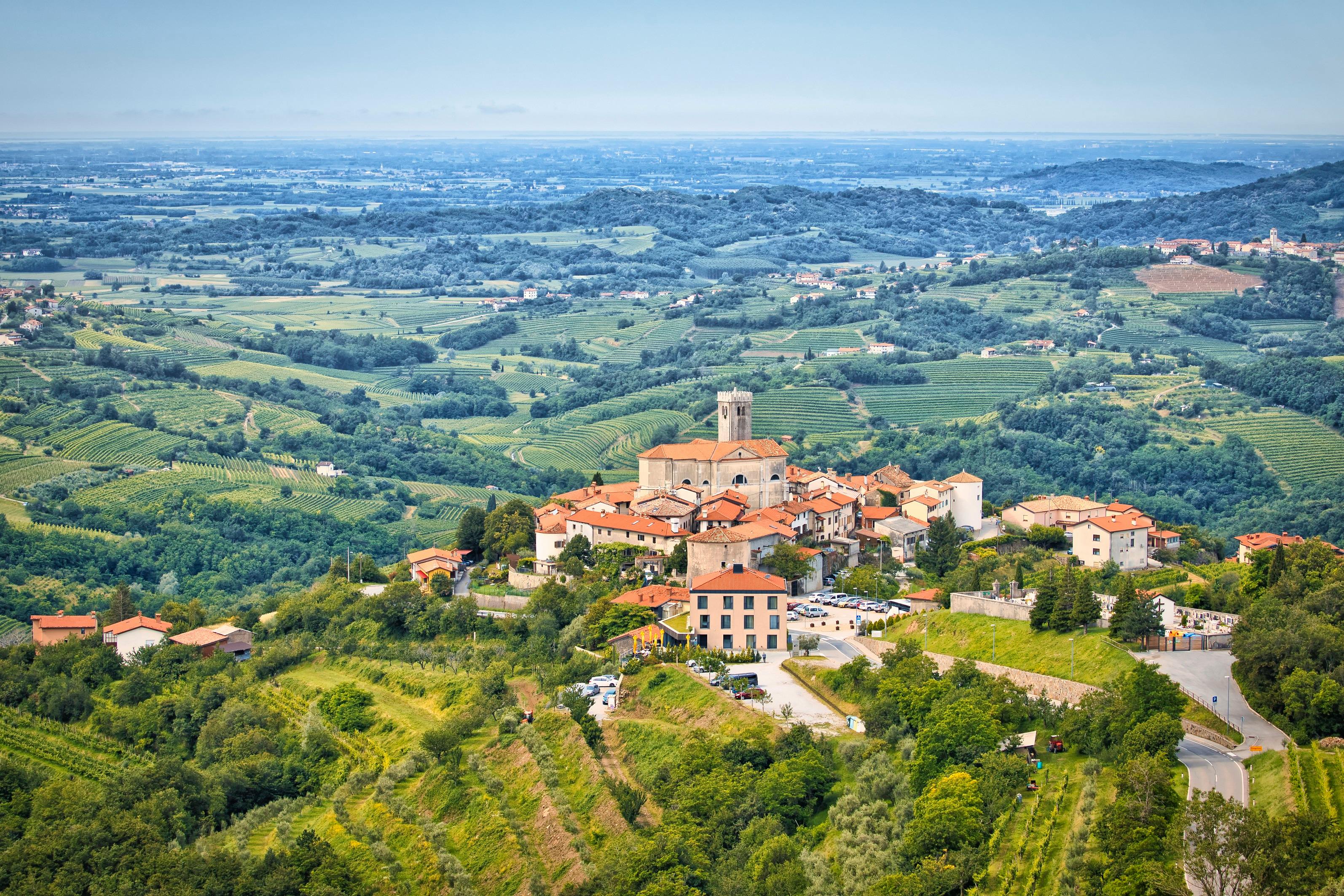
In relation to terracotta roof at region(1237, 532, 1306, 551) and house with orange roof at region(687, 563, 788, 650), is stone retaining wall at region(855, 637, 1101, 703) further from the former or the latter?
terracotta roof at region(1237, 532, 1306, 551)

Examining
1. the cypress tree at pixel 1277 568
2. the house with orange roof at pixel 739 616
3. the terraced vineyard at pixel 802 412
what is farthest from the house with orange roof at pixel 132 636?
the terraced vineyard at pixel 802 412

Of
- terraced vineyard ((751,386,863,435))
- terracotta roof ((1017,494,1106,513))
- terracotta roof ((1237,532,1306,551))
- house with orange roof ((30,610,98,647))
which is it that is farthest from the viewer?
terraced vineyard ((751,386,863,435))

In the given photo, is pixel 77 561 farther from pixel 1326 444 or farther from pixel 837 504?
pixel 1326 444

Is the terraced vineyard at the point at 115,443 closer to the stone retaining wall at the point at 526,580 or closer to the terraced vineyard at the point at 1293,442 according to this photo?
the stone retaining wall at the point at 526,580

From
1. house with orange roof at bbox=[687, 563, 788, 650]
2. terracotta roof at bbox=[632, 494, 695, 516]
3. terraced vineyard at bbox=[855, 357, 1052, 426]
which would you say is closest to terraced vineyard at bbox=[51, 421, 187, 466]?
terraced vineyard at bbox=[855, 357, 1052, 426]

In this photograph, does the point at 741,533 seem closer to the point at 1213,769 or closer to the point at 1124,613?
the point at 1124,613

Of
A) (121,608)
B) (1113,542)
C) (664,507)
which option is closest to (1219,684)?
(1113,542)
